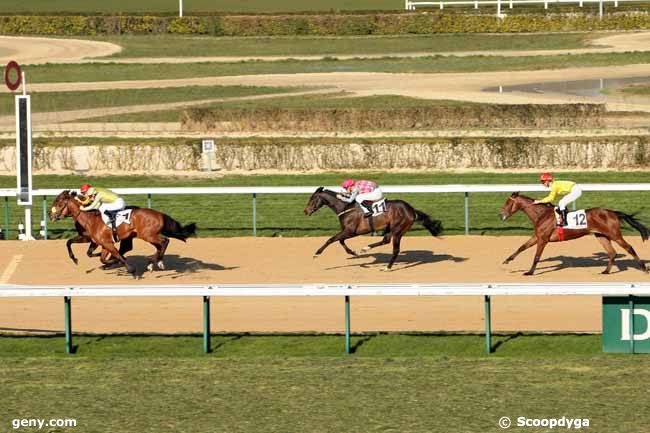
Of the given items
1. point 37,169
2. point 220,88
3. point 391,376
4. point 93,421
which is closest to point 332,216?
point 37,169

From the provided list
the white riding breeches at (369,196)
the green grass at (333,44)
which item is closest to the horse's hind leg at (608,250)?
the white riding breeches at (369,196)

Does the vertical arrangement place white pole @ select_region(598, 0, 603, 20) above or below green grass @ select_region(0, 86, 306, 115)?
above

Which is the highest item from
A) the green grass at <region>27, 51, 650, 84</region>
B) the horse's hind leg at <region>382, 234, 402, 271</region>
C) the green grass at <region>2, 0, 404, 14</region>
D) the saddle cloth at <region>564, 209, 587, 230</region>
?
the green grass at <region>2, 0, 404, 14</region>

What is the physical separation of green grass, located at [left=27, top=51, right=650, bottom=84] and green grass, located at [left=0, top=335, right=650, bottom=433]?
3306 cm

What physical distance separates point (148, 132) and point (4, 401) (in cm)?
2195

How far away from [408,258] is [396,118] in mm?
14107

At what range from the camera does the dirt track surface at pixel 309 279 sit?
1636 centimetres

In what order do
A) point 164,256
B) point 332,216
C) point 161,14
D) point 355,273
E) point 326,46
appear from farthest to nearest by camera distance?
point 161,14
point 326,46
point 332,216
point 164,256
point 355,273

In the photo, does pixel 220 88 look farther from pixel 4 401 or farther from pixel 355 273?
pixel 4 401

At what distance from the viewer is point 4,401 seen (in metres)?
12.5

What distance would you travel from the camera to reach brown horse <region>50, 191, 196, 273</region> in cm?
1941

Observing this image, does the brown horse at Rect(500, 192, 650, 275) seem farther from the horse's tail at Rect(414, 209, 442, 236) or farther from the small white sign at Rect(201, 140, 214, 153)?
the small white sign at Rect(201, 140, 214, 153)

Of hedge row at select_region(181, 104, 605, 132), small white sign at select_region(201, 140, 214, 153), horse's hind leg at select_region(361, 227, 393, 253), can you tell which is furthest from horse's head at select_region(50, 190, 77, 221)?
hedge row at select_region(181, 104, 605, 132)

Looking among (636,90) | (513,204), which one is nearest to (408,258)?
(513,204)
